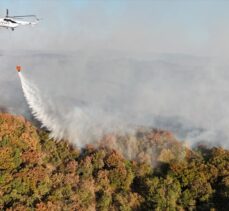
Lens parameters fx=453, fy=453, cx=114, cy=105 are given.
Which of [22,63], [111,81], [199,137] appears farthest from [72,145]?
[22,63]

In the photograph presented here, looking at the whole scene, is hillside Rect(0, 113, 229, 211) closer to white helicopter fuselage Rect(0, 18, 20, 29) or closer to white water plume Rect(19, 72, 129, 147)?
white water plume Rect(19, 72, 129, 147)

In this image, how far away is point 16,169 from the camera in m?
Answer: 56.9

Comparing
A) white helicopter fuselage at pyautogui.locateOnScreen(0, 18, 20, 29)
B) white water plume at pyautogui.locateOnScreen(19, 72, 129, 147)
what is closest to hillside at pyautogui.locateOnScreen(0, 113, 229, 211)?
white water plume at pyautogui.locateOnScreen(19, 72, 129, 147)

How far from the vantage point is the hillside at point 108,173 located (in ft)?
176

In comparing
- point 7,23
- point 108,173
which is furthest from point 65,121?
point 7,23

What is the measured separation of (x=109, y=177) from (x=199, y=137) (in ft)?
83.3

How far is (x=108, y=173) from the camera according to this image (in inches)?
2409

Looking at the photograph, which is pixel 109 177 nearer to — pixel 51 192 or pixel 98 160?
pixel 98 160

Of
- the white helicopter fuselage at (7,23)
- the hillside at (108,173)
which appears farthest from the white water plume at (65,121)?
the white helicopter fuselage at (7,23)

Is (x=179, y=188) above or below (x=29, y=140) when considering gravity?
below

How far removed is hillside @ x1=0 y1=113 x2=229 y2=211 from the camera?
176 ft

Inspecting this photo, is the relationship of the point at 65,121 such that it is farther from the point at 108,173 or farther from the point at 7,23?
the point at 7,23

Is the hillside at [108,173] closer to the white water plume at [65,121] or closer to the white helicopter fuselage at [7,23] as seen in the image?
the white water plume at [65,121]

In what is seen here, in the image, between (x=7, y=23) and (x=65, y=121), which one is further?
(x=65, y=121)
